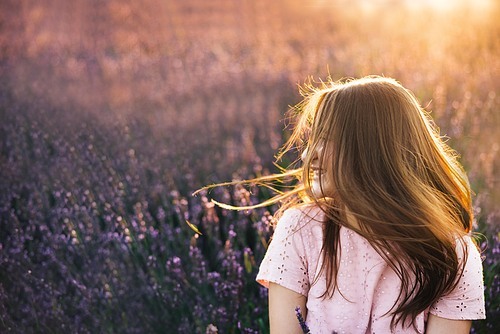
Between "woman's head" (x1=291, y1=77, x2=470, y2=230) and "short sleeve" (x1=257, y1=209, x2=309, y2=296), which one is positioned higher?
"woman's head" (x1=291, y1=77, x2=470, y2=230)

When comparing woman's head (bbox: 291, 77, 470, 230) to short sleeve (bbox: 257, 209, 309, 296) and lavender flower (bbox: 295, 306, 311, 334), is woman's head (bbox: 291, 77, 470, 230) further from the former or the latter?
lavender flower (bbox: 295, 306, 311, 334)

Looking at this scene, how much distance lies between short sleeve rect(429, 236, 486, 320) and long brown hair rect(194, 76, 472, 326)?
0.12 ft

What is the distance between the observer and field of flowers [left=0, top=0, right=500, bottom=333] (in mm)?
2625

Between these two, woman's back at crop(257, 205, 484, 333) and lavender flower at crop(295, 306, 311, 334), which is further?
woman's back at crop(257, 205, 484, 333)

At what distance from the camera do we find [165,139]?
3.94 metres

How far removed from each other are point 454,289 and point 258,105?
2.72 meters

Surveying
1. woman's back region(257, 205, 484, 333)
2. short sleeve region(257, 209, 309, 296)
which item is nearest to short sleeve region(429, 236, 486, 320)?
woman's back region(257, 205, 484, 333)

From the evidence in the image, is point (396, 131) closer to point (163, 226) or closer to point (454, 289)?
point (454, 289)

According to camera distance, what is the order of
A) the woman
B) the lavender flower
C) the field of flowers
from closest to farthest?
the lavender flower, the woman, the field of flowers

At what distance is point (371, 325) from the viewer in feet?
6.40

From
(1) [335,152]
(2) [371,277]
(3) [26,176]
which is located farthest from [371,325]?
(3) [26,176]

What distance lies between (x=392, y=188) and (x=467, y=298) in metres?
0.36

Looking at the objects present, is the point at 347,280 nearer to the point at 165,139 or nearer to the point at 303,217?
the point at 303,217

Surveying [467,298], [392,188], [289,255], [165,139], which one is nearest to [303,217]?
[289,255]
